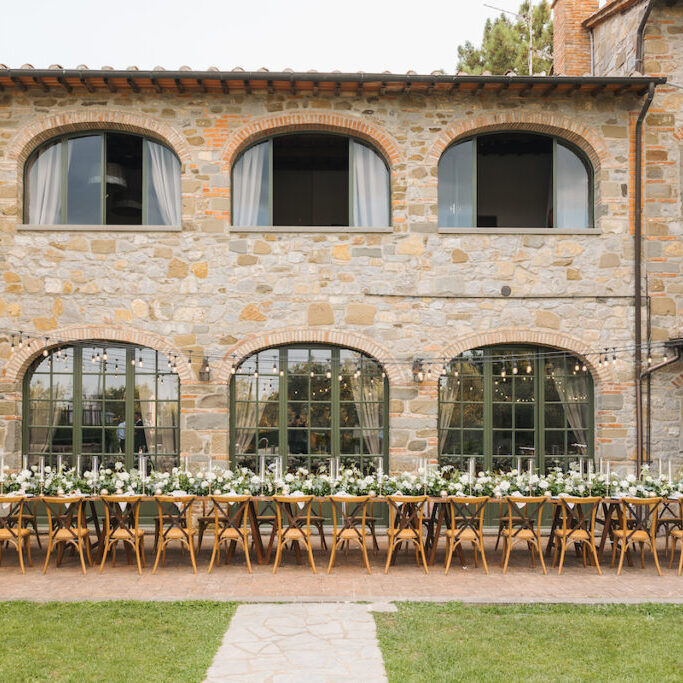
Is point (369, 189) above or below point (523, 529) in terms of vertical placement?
above

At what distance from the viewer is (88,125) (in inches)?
386

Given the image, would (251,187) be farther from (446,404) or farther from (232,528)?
(232,528)

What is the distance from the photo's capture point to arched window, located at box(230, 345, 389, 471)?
983 centimetres

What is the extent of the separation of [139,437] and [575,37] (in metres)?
9.01

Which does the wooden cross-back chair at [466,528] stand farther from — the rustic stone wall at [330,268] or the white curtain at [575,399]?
the white curtain at [575,399]

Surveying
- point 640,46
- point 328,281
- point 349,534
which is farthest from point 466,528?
point 640,46

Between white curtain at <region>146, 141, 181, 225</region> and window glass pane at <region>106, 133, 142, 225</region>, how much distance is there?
0.68ft

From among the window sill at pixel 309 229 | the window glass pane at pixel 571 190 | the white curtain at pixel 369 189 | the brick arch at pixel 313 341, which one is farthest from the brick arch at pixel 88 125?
the window glass pane at pixel 571 190

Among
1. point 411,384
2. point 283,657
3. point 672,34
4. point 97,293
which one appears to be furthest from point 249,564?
point 672,34

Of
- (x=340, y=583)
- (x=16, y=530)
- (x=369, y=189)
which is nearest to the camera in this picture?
(x=340, y=583)

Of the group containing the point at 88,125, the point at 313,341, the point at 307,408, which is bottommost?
the point at 307,408

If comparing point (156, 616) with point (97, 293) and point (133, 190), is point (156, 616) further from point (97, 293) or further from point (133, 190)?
point (133, 190)

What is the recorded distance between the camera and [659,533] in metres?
9.46

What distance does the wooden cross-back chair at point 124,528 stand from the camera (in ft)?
24.6
